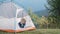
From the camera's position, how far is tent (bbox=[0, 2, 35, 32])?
19.5 feet

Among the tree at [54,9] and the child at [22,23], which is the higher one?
the tree at [54,9]

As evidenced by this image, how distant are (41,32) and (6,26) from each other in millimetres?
2611

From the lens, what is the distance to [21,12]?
621 cm

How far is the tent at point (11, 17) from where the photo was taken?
19.5 ft

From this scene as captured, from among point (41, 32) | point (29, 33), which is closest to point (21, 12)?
point (29, 33)

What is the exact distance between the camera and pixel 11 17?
6.07 m

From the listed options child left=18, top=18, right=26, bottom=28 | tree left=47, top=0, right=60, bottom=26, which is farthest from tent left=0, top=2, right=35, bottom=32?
tree left=47, top=0, right=60, bottom=26

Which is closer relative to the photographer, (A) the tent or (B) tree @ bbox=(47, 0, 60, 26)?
(A) the tent

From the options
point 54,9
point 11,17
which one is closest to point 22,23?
point 11,17

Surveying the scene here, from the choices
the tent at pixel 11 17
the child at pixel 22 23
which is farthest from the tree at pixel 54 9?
the child at pixel 22 23

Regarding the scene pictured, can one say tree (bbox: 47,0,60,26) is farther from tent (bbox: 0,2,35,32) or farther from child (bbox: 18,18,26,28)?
child (bbox: 18,18,26,28)

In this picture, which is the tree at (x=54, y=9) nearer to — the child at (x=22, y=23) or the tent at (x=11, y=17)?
the tent at (x=11, y=17)

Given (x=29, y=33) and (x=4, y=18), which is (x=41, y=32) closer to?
(x=29, y=33)

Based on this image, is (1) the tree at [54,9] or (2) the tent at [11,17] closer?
(2) the tent at [11,17]
